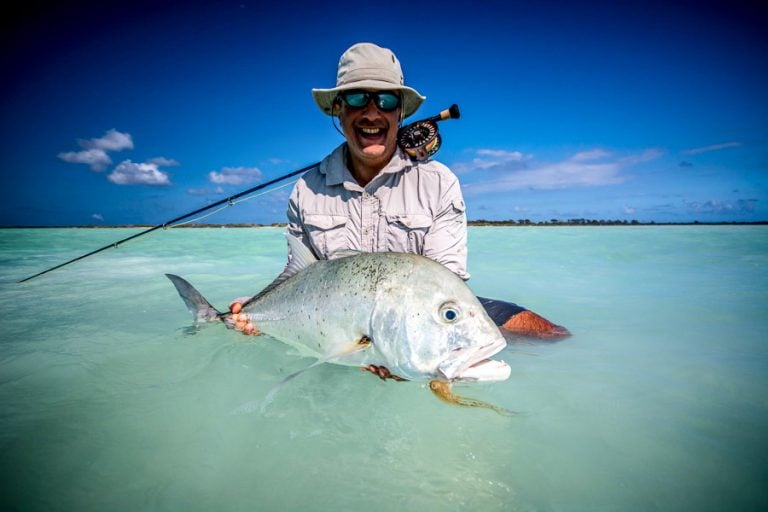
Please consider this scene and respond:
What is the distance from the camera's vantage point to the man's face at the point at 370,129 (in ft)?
8.93

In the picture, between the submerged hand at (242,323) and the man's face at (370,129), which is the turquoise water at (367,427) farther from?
the man's face at (370,129)

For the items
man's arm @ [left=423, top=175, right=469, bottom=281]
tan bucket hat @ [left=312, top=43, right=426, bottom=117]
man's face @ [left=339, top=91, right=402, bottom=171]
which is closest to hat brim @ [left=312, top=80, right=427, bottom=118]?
tan bucket hat @ [left=312, top=43, right=426, bottom=117]

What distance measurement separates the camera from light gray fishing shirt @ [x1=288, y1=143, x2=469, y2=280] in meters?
2.94

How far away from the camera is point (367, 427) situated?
200cm

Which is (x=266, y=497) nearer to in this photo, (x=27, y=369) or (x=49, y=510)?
(x=49, y=510)

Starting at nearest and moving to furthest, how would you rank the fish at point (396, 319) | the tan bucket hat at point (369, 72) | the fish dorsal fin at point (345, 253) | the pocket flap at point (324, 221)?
the fish at point (396, 319) → the fish dorsal fin at point (345, 253) → the tan bucket hat at point (369, 72) → the pocket flap at point (324, 221)

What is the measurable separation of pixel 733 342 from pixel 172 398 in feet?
15.8

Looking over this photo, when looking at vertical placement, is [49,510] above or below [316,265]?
below

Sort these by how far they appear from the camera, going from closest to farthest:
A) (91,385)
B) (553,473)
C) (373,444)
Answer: (553,473)
(373,444)
(91,385)

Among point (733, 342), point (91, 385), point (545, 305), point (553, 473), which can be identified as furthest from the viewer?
point (545, 305)

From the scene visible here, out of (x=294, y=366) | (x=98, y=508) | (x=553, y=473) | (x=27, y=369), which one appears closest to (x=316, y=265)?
(x=294, y=366)

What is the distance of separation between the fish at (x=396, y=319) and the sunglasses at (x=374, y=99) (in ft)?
4.12

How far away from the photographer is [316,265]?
2303mm

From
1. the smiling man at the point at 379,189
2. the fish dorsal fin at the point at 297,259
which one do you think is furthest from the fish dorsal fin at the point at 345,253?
the smiling man at the point at 379,189
